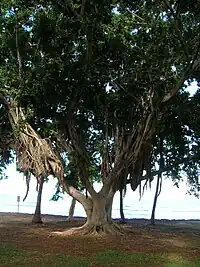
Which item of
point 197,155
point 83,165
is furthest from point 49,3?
point 197,155

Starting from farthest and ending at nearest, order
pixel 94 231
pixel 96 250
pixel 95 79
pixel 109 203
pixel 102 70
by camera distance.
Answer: pixel 109 203
pixel 94 231
pixel 95 79
pixel 102 70
pixel 96 250

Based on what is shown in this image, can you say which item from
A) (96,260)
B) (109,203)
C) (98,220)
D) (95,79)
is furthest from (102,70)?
(96,260)

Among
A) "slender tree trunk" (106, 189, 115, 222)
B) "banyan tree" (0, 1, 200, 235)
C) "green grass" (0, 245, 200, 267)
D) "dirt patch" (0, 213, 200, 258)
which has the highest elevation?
"banyan tree" (0, 1, 200, 235)

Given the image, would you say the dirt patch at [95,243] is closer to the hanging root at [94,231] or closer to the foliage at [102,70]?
the hanging root at [94,231]

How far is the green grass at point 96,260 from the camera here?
9305 millimetres

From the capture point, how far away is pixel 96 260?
9.86 metres

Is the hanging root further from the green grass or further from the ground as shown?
the green grass

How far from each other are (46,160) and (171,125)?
5.47 metres

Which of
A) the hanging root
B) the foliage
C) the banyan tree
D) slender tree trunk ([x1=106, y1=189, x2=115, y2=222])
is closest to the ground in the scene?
the hanging root

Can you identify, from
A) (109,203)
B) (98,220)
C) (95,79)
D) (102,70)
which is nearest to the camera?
(102,70)

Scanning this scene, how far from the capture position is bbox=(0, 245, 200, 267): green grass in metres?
9.30

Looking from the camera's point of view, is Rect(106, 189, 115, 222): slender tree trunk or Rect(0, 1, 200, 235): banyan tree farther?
Rect(106, 189, 115, 222): slender tree trunk

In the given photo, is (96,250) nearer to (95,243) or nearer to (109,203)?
(95,243)

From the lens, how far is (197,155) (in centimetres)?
1906
